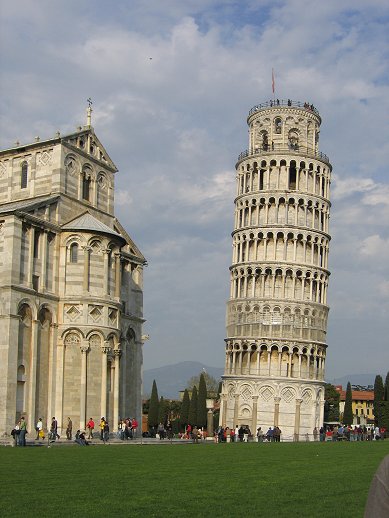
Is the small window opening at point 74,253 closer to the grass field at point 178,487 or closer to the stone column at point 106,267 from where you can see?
the stone column at point 106,267

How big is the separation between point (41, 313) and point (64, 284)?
2325 mm

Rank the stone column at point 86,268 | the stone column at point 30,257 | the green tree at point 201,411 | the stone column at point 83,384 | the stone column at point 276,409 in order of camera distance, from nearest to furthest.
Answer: the stone column at point 30,257 → the stone column at point 83,384 → the stone column at point 86,268 → the stone column at point 276,409 → the green tree at point 201,411

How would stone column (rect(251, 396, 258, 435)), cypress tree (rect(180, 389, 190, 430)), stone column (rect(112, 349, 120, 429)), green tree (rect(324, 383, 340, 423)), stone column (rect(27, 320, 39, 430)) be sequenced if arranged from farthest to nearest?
green tree (rect(324, 383, 340, 423)), cypress tree (rect(180, 389, 190, 430)), stone column (rect(251, 396, 258, 435)), stone column (rect(112, 349, 120, 429)), stone column (rect(27, 320, 39, 430))

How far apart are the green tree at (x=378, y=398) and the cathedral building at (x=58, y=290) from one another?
5200 cm

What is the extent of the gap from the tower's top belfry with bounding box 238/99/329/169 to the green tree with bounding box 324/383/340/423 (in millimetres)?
42944

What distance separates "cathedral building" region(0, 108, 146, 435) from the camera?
40938mm

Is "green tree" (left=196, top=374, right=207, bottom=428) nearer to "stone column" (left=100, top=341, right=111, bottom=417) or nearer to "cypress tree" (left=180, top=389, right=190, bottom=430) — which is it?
"cypress tree" (left=180, top=389, right=190, bottom=430)

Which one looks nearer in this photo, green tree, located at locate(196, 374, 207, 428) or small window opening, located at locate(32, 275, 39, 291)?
small window opening, located at locate(32, 275, 39, 291)

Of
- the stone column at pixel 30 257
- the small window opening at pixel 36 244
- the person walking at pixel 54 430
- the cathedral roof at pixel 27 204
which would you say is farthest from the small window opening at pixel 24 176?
the person walking at pixel 54 430

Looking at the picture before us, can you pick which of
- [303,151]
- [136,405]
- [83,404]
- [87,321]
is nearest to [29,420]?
[83,404]

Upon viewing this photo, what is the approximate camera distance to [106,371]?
4422 cm

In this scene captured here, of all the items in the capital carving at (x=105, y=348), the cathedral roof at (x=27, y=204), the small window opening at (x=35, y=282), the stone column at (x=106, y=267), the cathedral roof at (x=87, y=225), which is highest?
the cathedral roof at (x=27, y=204)

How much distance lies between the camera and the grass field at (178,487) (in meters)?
12.6

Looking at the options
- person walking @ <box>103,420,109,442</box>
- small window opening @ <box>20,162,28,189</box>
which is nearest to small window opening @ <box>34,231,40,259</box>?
small window opening @ <box>20,162,28,189</box>
